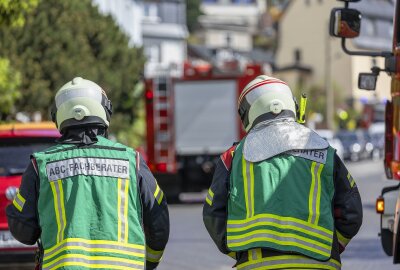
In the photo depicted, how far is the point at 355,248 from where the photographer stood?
16.6 metres

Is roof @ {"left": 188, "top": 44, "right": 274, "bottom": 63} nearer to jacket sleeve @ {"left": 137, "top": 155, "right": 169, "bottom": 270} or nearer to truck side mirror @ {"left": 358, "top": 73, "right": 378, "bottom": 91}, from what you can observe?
truck side mirror @ {"left": 358, "top": 73, "right": 378, "bottom": 91}

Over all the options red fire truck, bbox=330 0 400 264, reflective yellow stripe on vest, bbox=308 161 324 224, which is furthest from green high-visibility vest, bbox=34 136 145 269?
red fire truck, bbox=330 0 400 264

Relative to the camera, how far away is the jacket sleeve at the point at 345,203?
5984mm

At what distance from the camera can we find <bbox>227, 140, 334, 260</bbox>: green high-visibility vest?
577cm

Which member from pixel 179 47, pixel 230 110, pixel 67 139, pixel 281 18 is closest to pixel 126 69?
pixel 230 110

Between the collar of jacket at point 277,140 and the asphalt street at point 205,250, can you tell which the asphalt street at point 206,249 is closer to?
the asphalt street at point 205,250

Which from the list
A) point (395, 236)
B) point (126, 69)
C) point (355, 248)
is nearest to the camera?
point (395, 236)

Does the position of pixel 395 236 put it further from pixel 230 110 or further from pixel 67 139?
pixel 230 110

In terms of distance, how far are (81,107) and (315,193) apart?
111cm

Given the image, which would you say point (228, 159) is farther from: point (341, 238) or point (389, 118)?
point (389, 118)

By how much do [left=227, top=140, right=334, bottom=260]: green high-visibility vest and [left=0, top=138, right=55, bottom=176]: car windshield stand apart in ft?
22.6

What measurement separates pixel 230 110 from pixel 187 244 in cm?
962

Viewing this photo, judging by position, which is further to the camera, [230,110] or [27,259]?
[230,110]

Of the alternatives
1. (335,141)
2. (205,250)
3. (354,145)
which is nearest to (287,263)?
(205,250)
